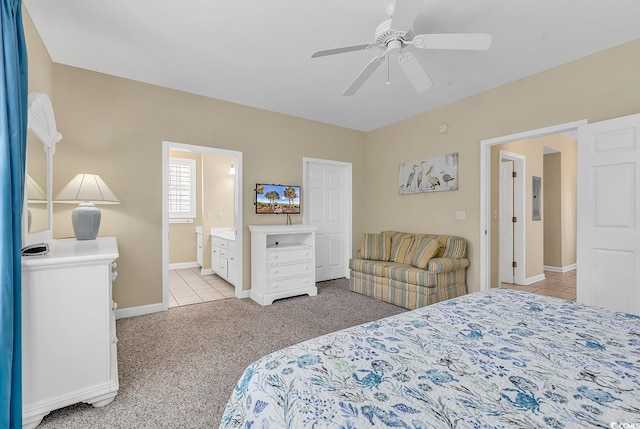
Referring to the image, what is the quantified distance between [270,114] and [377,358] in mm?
3967

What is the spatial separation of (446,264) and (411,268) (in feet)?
1.36

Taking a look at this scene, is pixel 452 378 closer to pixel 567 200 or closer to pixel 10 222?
pixel 10 222

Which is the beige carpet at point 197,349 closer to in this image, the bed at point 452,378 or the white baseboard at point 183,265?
the bed at point 452,378

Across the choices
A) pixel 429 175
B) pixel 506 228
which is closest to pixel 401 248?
pixel 429 175

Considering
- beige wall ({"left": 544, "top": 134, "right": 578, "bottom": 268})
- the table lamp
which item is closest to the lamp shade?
the table lamp

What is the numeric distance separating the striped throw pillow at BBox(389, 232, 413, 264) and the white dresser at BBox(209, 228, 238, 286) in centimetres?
225

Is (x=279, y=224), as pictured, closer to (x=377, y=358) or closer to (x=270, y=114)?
(x=270, y=114)

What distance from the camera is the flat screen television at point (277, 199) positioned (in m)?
4.26

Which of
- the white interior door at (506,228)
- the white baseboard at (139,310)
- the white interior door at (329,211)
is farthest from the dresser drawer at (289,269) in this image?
the white interior door at (506,228)

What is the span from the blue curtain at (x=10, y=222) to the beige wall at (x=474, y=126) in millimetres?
4205

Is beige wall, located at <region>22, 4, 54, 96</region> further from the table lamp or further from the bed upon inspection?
the bed

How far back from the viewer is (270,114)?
4371mm

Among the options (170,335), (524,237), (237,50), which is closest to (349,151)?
(237,50)

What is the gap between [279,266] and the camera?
3.92m
